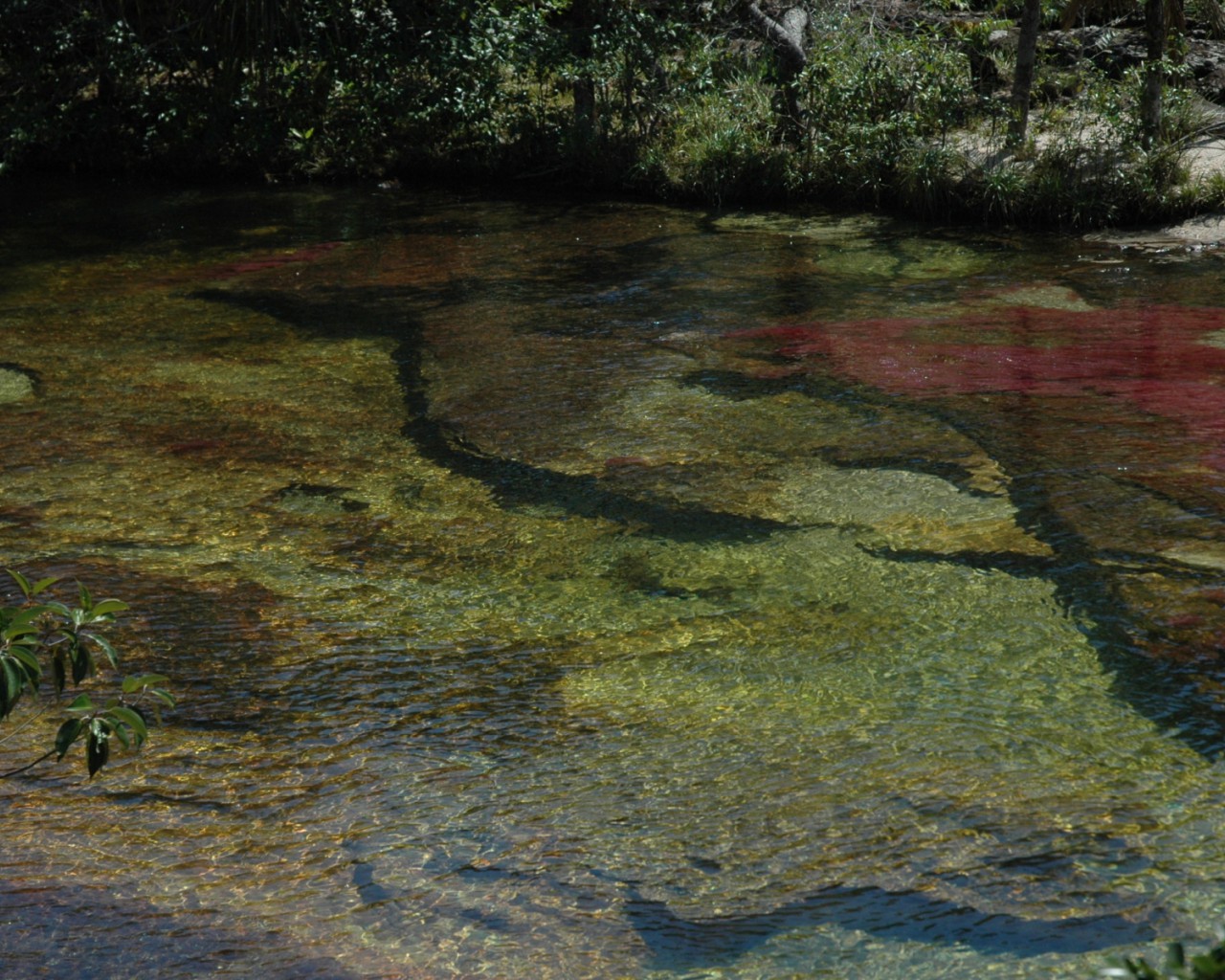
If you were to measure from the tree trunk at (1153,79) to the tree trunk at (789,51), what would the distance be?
2.55 metres

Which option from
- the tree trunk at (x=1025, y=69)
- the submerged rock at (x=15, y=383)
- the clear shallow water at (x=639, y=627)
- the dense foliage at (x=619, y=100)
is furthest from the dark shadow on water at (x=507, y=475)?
the tree trunk at (x=1025, y=69)

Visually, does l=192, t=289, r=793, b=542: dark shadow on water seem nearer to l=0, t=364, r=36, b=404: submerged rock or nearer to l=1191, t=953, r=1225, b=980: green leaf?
l=0, t=364, r=36, b=404: submerged rock

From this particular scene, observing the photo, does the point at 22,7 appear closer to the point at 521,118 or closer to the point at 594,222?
the point at 521,118

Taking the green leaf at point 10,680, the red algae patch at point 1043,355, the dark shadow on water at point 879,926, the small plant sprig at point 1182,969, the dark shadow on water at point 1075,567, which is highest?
the small plant sprig at point 1182,969

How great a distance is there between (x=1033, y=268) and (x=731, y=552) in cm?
456

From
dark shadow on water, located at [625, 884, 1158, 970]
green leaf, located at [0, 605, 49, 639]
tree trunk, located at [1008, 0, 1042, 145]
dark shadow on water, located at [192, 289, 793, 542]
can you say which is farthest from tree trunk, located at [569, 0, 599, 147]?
green leaf, located at [0, 605, 49, 639]

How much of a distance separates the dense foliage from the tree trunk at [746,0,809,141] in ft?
0.08

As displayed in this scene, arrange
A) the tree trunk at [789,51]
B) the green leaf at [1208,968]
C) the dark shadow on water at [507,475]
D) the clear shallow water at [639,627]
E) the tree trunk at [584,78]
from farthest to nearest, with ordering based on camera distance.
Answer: the tree trunk at [584,78] → the tree trunk at [789,51] → the dark shadow on water at [507,475] → the clear shallow water at [639,627] → the green leaf at [1208,968]

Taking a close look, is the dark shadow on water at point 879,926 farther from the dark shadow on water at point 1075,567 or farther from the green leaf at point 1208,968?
the green leaf at point 1208,968

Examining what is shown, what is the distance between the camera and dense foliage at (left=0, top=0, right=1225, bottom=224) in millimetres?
9445

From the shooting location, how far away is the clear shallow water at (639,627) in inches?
104

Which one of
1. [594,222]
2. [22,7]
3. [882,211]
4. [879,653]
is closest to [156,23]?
[22,7]

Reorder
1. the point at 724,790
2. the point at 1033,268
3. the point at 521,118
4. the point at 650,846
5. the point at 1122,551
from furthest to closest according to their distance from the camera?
the point at 521,118, the point at 1033,268, the point at 1122,551, the point at 724,790, the point at 650,846

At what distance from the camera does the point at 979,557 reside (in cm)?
420
